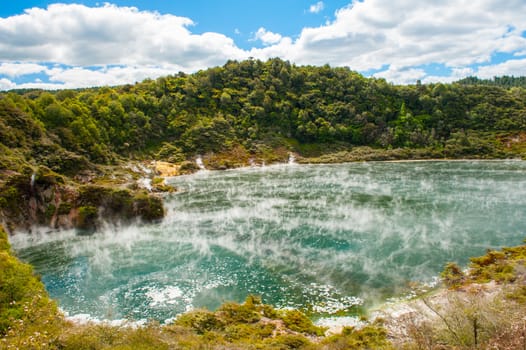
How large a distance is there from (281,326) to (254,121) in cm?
10857

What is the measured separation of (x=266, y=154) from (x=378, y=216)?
66.8 meters

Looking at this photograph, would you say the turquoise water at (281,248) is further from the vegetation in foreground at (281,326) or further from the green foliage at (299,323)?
the vegetation in foreground at (281,326)

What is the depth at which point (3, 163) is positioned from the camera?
46.4 meters

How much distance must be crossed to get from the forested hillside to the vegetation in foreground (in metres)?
50.2

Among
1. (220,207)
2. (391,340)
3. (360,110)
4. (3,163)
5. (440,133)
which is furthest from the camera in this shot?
(360,110)

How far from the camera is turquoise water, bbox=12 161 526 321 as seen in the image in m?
24.4

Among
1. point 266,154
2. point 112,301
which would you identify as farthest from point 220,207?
point 266,154

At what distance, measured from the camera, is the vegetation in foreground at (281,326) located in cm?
1237

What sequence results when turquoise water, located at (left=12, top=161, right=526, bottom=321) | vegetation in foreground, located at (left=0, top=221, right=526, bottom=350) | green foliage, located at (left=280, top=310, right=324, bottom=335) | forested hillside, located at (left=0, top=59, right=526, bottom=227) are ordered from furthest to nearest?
1. forested hillside, located at (left=0, top=59, right=526, bottom=227)
2. turquoise water, located at (left=12, top=161, right=526, bottom=321)
3. green foliage, located at (left=280, top=310, right=324, bottom=335)
4. vegetation in foreground, located at (left=0, top=221, right=526, bottom=350)

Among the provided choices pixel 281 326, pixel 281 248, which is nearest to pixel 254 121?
pixel 281 248

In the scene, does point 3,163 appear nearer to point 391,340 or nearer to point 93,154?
point 93,154

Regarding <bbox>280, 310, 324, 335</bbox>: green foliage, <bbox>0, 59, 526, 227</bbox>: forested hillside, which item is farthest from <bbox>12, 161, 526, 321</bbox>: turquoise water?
<bbox>0, 59, 526, 227</bbox>: forested hillside

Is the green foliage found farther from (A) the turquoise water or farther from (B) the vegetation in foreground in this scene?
(A) the turquoise water

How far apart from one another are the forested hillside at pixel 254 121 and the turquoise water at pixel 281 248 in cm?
3097
